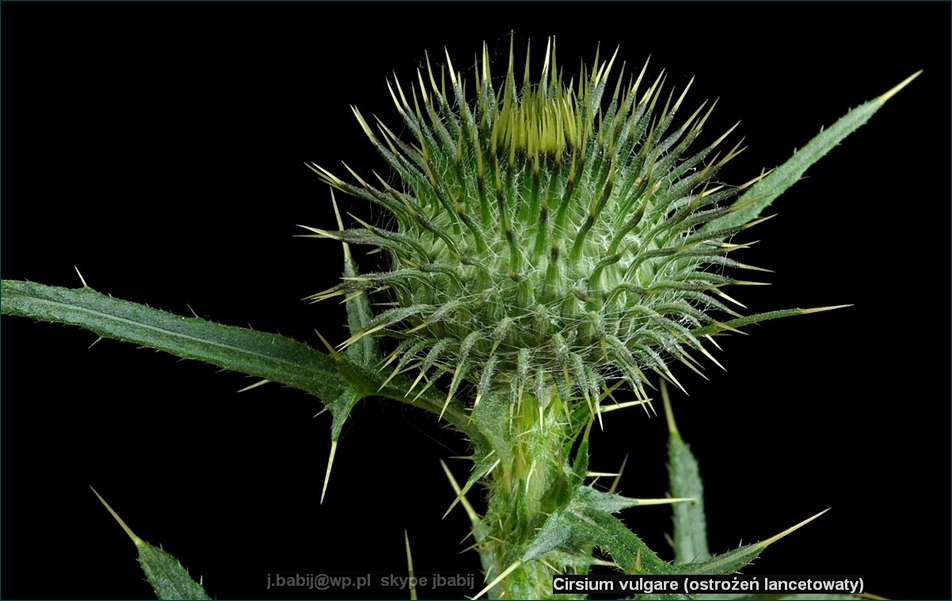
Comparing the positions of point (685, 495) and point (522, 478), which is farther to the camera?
point (685, 495)

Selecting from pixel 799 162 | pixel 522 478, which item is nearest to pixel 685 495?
pixel 522 478

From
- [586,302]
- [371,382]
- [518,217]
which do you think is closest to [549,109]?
[518,217]

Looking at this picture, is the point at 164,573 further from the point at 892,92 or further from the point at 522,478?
the point at 892,92

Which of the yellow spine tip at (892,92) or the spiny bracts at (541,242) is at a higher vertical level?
the yellow spine tip at (892,92)

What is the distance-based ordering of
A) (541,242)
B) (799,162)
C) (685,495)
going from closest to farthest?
(541,242) → (799,162) → (685,495)

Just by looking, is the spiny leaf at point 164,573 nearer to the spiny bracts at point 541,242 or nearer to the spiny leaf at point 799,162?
the spiny bracts at point 541,242

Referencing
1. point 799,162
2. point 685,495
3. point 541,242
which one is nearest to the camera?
point 541,242

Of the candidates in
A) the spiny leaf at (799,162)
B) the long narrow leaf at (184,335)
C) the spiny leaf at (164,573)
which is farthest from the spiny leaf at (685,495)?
the spiny leaf at (164,573)

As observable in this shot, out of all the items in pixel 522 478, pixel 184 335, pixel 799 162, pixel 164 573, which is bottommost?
pixel 164 573

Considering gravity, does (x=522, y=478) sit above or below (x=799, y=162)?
below

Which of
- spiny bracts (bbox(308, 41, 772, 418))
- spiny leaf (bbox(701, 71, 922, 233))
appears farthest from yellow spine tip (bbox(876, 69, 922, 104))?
spiny bracts (bbox(308, 41, 772, 418))
